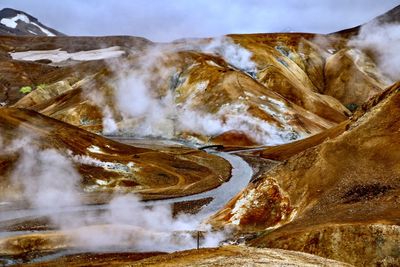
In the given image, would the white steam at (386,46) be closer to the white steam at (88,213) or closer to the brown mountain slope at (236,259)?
the white steam at (88,213)

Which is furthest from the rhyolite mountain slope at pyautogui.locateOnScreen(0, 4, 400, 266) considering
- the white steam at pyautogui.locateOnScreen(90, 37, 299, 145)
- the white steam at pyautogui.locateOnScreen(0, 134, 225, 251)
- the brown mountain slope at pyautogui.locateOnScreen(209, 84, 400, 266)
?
the white steam at pyautogui.locateOnScreen(0, 134, 225, 251)

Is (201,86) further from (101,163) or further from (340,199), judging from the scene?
(340,199)

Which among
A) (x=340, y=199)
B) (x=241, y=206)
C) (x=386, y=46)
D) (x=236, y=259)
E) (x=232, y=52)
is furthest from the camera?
(x=386, y=46)

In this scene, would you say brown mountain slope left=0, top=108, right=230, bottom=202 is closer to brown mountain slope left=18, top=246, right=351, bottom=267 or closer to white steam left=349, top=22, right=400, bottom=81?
brown mountain slope left=18, top=246, right=351, bottom=267

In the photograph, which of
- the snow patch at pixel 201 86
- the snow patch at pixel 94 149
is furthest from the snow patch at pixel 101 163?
the snow patch at pixel 201 86

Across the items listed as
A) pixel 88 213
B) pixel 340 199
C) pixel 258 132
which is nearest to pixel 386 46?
pixel 258 132

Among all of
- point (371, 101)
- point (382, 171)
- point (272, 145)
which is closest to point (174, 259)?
point (382, 171)
